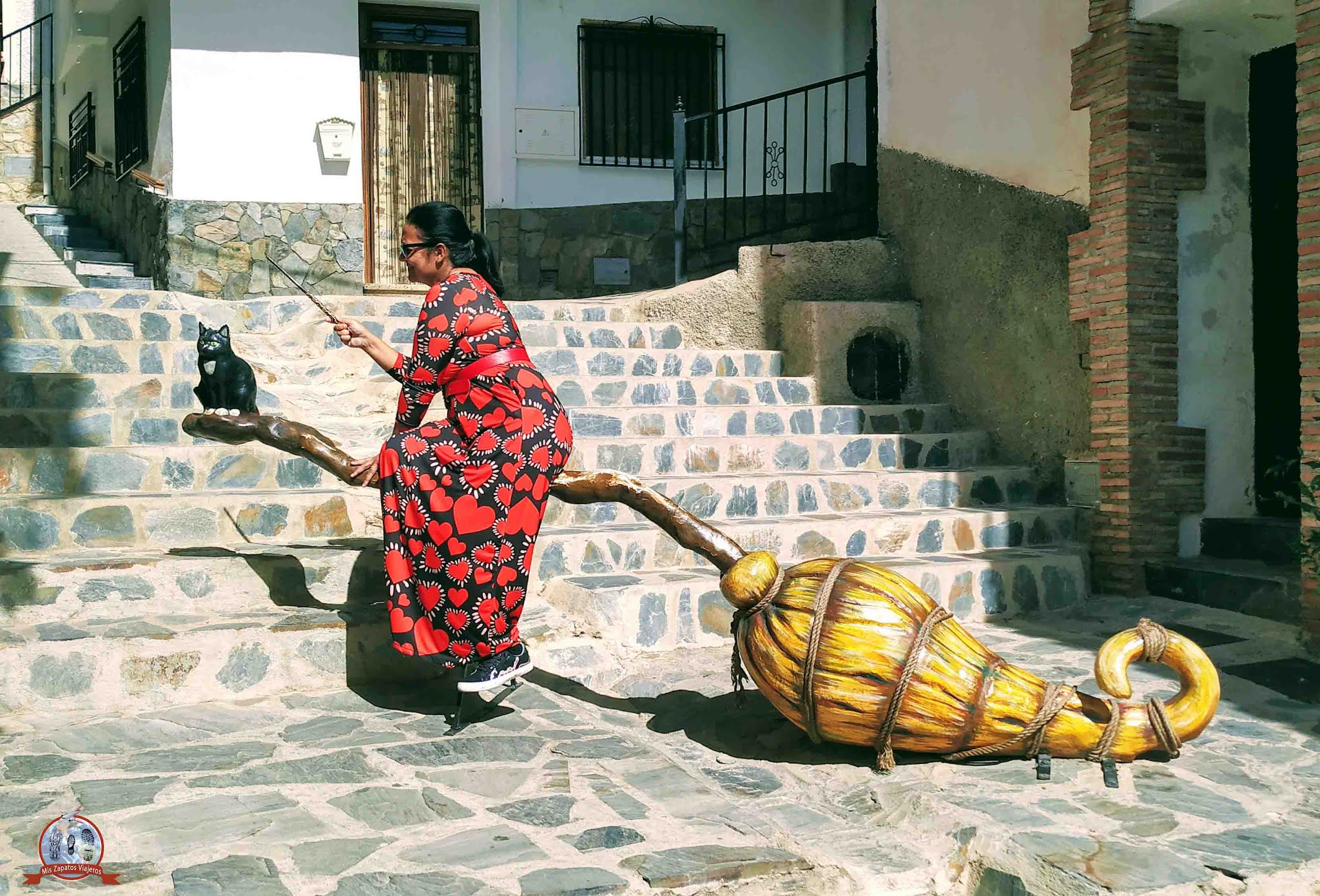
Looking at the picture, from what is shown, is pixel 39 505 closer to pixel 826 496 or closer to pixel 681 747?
pixel 681 747

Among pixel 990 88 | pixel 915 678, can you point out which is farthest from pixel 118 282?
pixel 915 678

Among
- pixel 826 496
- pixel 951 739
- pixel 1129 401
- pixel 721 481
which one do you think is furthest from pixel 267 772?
pixel 1129 401

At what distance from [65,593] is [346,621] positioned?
106cm

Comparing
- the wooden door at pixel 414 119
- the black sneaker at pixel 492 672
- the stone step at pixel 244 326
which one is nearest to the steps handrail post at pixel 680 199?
the stone step at pixel 244 326

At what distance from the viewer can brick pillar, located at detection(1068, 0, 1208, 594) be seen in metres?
6.52

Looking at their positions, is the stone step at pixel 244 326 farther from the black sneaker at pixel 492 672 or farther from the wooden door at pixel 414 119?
the black sneaker at pixel 492 672

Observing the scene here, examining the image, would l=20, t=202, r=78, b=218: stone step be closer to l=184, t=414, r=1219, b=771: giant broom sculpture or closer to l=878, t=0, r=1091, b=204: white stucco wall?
l=878, t=0, r=1091, b=204: white stucco wall

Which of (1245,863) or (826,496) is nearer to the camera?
(1245,863)

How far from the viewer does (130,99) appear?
40.6 ft

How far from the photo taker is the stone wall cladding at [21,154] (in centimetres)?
1864

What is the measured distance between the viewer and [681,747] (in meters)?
4.00

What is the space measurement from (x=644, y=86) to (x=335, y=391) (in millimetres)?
6234

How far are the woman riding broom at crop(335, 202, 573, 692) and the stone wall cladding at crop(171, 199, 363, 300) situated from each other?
7.13 meters

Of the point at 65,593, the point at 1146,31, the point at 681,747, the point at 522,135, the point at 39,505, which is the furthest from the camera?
the point at 522,135
